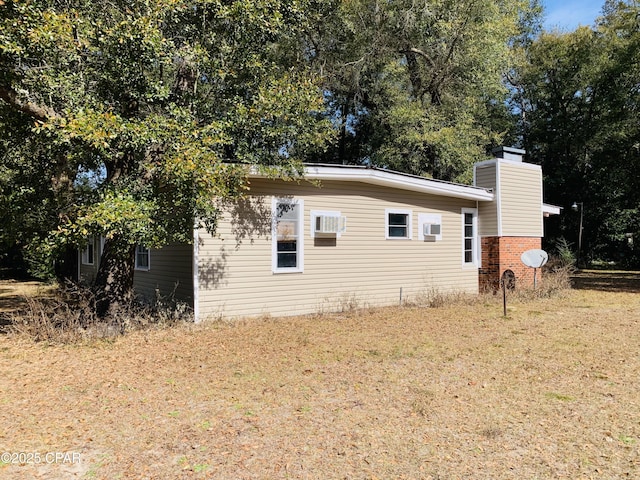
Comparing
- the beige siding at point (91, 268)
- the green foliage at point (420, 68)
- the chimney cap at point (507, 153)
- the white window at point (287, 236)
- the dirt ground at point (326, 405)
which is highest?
the green foliage at point (420, 68)

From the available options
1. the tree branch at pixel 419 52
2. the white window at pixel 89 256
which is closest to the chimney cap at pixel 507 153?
the tree branch at pixel 419 52

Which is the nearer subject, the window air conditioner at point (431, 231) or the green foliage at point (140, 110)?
the green foliage at point (140, 110)

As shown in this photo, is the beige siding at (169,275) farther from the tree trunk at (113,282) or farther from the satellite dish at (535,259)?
the satellite dish at (535,259)

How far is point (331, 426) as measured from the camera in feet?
13.4

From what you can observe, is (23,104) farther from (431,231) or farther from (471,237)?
(471,237)

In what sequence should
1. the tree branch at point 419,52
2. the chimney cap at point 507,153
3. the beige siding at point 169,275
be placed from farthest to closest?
the tree branch at point 419,52 → the chimney cap at point 507,153 → the beige siding at point 169,275

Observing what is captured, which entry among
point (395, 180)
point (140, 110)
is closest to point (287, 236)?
point (395, 180)

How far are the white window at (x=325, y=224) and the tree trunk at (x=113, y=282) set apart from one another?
361 cm

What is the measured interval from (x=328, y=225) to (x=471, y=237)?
515cm

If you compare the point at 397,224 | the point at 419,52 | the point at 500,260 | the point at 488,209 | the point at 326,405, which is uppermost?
the point at 419,52

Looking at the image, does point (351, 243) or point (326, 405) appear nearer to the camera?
point (326, 405)

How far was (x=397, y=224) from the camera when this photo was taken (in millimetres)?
11359

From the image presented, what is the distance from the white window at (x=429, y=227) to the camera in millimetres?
11727

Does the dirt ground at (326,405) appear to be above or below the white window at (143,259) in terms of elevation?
below
